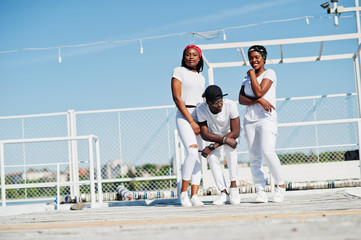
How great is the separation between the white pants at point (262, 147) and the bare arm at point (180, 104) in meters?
0.45

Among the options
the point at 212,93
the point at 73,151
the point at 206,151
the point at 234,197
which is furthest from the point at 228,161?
the point at 73,151

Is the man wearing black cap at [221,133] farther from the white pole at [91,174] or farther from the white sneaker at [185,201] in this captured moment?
the white pole at [91,174]

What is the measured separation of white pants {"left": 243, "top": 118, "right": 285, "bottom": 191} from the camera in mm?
4281

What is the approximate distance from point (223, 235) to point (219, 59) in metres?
6.97

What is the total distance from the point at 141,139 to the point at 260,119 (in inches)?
165

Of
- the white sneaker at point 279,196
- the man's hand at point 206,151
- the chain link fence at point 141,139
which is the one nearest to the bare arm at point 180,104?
the man's hand at point 206,151

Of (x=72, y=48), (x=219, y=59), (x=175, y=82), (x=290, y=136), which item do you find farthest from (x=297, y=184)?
(x=72, y=48)

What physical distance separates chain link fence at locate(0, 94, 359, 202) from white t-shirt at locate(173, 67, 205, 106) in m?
3.51

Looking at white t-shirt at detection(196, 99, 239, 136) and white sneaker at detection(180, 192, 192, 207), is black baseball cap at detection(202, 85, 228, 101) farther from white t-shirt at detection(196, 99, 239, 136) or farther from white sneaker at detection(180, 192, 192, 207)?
white sneaker at detection(180, 192, 192, 207)

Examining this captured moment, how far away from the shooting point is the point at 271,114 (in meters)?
4.32

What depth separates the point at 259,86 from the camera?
4.26 metres

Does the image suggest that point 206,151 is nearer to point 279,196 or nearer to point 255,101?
point 255,101

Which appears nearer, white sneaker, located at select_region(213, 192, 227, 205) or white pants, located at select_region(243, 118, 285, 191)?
white pants, located at select_region(243, 118, 285, 191)

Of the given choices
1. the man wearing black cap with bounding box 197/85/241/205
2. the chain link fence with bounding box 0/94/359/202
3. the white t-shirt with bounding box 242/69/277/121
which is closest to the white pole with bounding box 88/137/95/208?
the man wearing black cap with bounding box 197/85/241/205
